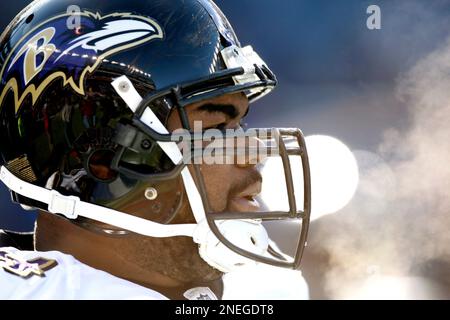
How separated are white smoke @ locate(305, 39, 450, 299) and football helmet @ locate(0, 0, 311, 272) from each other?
1.95 metres

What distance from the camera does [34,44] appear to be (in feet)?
5.27

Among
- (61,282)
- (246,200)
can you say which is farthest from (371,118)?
(61,282)

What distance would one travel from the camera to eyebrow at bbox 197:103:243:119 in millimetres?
1577

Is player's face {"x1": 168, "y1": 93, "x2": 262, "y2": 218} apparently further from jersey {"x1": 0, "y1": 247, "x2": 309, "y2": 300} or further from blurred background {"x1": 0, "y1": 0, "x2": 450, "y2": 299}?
blurred background {"x1": 0, "y1": 0, "x2": 450, "y2": 299}

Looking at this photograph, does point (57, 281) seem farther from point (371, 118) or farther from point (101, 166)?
point (371, 118)

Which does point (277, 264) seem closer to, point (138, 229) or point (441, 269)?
point (138, 229)

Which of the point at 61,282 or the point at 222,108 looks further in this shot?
the point at 222,108

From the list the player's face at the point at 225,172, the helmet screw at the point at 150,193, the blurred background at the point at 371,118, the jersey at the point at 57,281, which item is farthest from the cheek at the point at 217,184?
the blurred background at the point at 371,118

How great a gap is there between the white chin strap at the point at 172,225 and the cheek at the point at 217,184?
52 mm

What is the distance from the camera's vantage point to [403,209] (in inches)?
144

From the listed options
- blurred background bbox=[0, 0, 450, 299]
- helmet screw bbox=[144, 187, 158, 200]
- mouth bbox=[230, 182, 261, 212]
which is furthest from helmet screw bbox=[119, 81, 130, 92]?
blurred background bbox=[0, 0, 450, 299]

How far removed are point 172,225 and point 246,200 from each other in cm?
20

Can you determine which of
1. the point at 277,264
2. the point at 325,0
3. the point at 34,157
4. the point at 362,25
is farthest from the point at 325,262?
the point at 34,157

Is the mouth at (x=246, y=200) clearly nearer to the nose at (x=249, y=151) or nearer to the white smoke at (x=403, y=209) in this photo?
the nose at (x=249, y=151)
